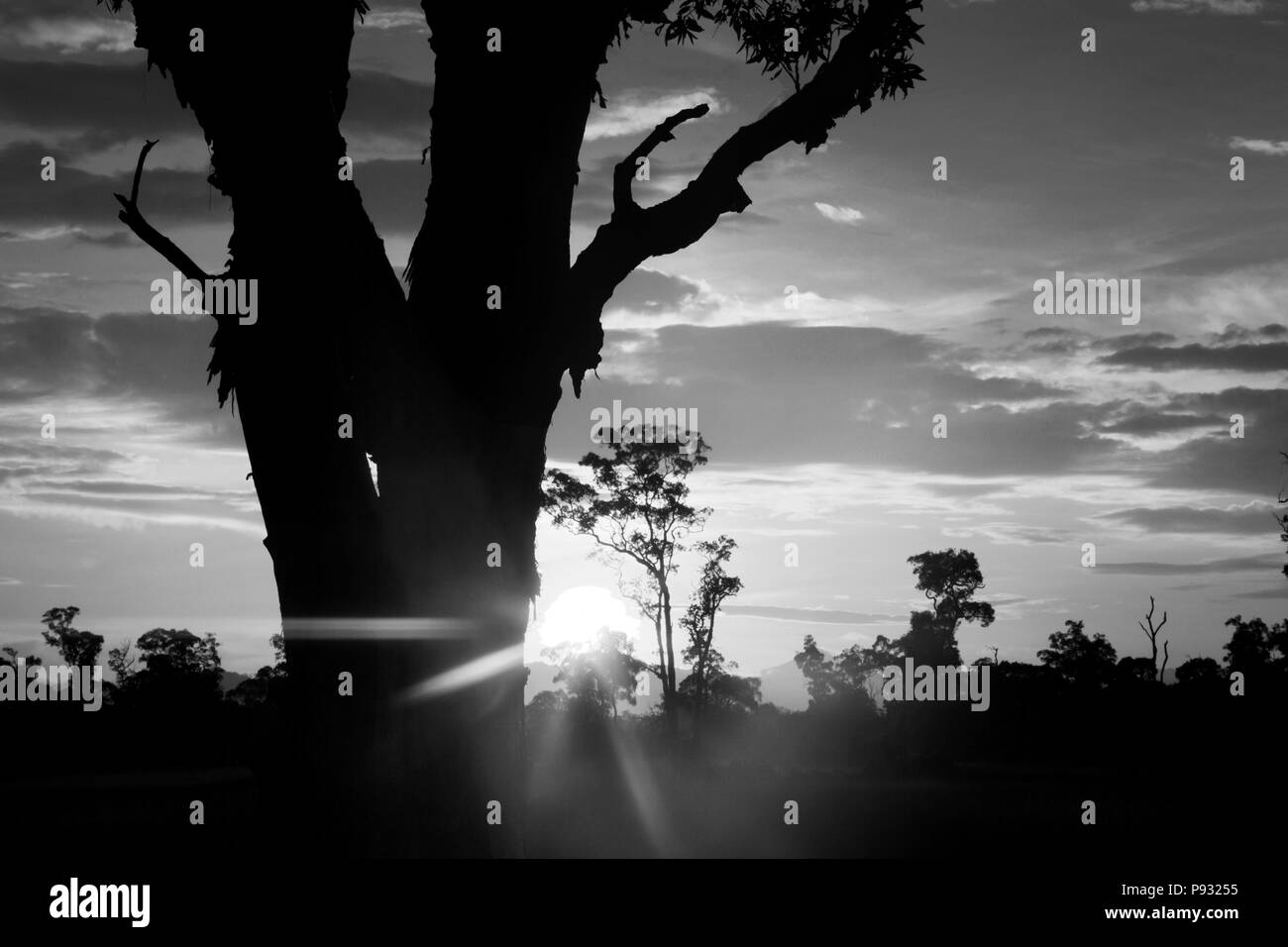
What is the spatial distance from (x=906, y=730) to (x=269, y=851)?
5741cm

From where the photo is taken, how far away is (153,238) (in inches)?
212

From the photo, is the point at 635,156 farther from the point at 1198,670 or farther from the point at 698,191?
the point at 1198,670

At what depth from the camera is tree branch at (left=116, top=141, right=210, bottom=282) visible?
17.6 feet

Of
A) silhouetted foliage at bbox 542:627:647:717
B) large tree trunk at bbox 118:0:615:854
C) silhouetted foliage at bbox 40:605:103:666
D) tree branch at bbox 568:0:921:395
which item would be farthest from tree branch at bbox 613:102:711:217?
silhouetted foliage at bbox 40:605:103:666

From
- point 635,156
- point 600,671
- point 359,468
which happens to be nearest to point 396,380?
point 359,468

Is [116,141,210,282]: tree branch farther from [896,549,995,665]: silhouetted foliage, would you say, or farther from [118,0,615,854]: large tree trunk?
[896,549,995,665]: silhouetted foliage

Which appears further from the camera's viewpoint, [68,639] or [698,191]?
[68,639]

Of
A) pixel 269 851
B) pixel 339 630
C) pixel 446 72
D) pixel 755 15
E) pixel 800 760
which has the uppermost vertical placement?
pixel 755 15

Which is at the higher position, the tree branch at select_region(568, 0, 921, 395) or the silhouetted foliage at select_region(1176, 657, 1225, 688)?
the tree branch at select_region(568, 0, 921, 395)

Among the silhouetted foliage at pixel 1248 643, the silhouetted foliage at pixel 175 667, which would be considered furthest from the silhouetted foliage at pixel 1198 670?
the silhouetted foliage at pixel 175 667
